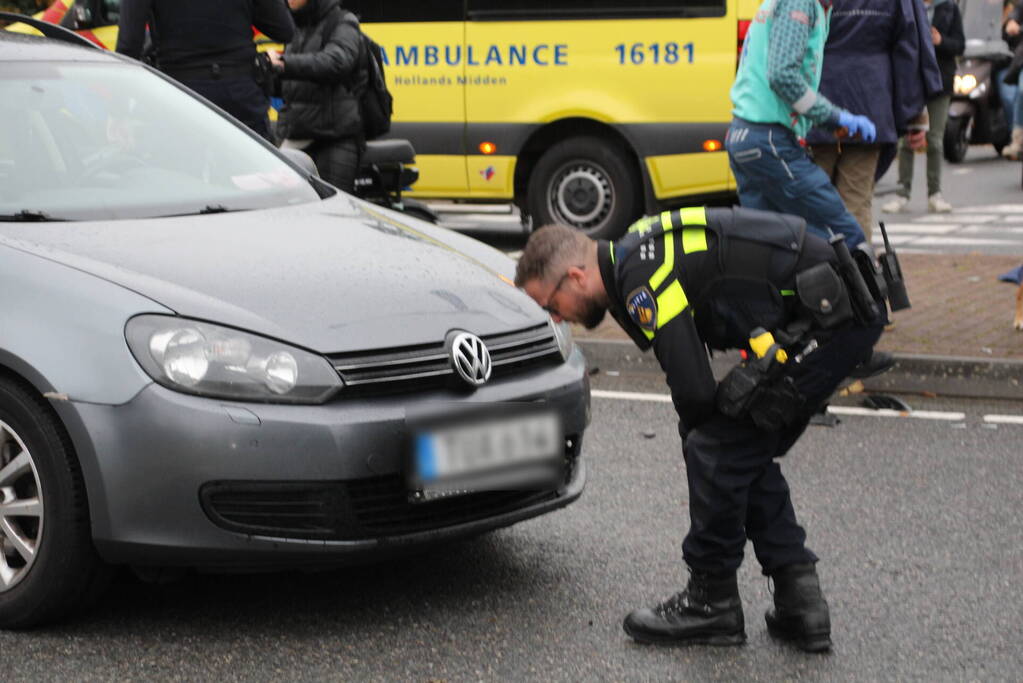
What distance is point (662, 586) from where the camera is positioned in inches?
172

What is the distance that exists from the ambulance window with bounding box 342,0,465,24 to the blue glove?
5.27 m

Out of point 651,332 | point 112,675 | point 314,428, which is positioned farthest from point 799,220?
point 112,675

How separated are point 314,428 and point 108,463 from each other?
1.62 ft

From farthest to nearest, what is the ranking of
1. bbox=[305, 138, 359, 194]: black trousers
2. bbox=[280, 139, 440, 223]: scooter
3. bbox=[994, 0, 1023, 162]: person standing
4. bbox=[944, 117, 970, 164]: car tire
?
bbox=[944, 117, 970, 164]: car tire → bbox=[994, 0, 1023, 162]: person standing → bbox=[280, 139, 440, 223]: scooter → bbox=[305, 138, 359, 194]: black trousers

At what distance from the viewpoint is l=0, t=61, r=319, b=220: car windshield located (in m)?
4.53

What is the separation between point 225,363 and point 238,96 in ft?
12.4

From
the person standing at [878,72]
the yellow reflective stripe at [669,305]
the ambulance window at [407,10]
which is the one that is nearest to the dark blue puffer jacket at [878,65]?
the person standing at [878,72]

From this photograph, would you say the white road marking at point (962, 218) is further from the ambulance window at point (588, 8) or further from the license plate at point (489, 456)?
the license plate at point (489, 456)

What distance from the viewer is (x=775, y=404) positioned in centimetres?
368

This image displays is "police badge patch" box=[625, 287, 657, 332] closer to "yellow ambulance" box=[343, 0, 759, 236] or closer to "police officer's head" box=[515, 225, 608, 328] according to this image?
"police officer's head" box=[515, 225, 608, 328]

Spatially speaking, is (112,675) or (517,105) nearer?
(112,675)

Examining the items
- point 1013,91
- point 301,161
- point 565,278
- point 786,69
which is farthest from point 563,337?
point 1013,91

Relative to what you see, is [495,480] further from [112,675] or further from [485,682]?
[112,675]

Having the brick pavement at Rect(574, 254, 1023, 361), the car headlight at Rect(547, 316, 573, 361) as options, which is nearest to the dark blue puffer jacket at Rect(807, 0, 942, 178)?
the brick pavement at Rect(574, 254, 1023, 361)
